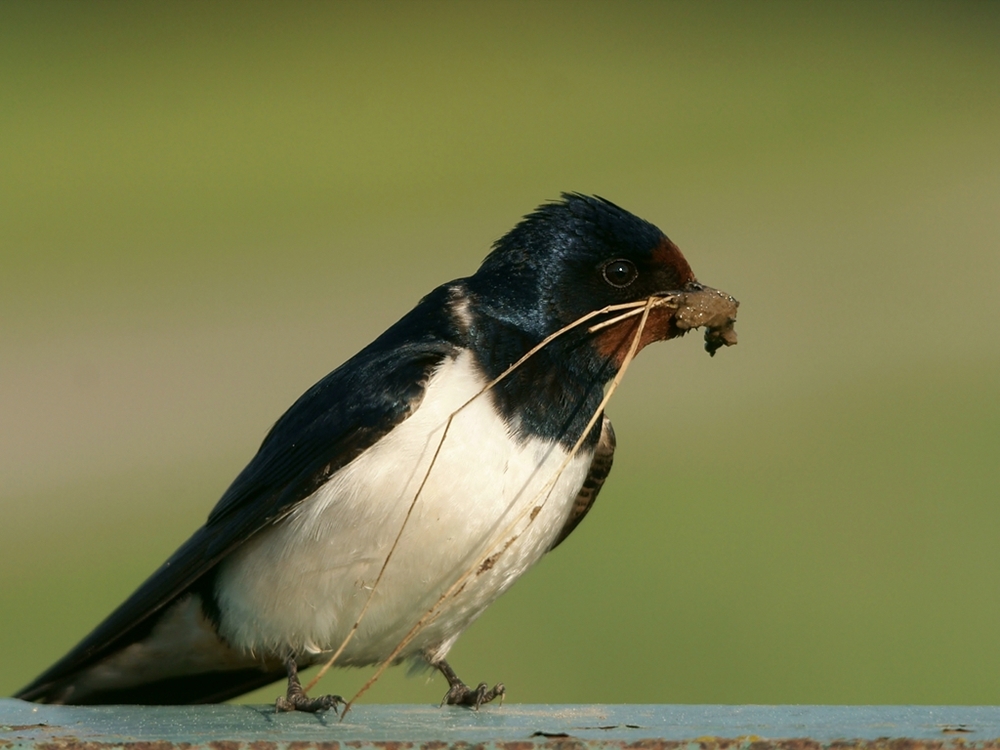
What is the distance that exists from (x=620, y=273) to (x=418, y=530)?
0.59 meters

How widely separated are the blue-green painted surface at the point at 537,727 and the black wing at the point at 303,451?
1.89ft

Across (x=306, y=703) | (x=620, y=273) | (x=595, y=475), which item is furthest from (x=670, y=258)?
(x=306, y=703)

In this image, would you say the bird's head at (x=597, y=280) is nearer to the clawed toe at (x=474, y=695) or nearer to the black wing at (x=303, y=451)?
the black wing at (x=303, y=451)

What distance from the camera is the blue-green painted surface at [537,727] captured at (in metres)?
1.64

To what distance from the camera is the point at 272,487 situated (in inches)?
105

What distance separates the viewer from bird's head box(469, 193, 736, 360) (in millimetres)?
2660

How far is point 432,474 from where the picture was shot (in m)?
2.46

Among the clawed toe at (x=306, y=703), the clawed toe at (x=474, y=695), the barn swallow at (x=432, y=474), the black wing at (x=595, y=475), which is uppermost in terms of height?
the barn swallow at (x=432, y=474)

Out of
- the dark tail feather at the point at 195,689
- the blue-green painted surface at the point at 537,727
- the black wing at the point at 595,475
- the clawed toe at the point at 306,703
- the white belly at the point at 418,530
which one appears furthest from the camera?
the dark tail feather at the point at 195,689

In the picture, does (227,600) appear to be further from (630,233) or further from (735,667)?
(735,667)

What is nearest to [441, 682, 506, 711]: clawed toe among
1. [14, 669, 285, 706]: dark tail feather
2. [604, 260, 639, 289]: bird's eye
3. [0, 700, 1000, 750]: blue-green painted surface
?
[14, 669, 285, 706]: dark tail feather

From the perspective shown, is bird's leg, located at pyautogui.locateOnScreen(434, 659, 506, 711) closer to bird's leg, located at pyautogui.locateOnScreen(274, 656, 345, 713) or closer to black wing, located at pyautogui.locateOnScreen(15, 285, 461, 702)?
bird's leg, located at pyautogui.locateOnScreen(274, 656, 345, 713)

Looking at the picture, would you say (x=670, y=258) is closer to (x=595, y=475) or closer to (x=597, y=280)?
(x=597, y=280)

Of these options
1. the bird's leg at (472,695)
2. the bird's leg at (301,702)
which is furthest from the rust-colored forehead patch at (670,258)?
the bird's leg at (301,702)
